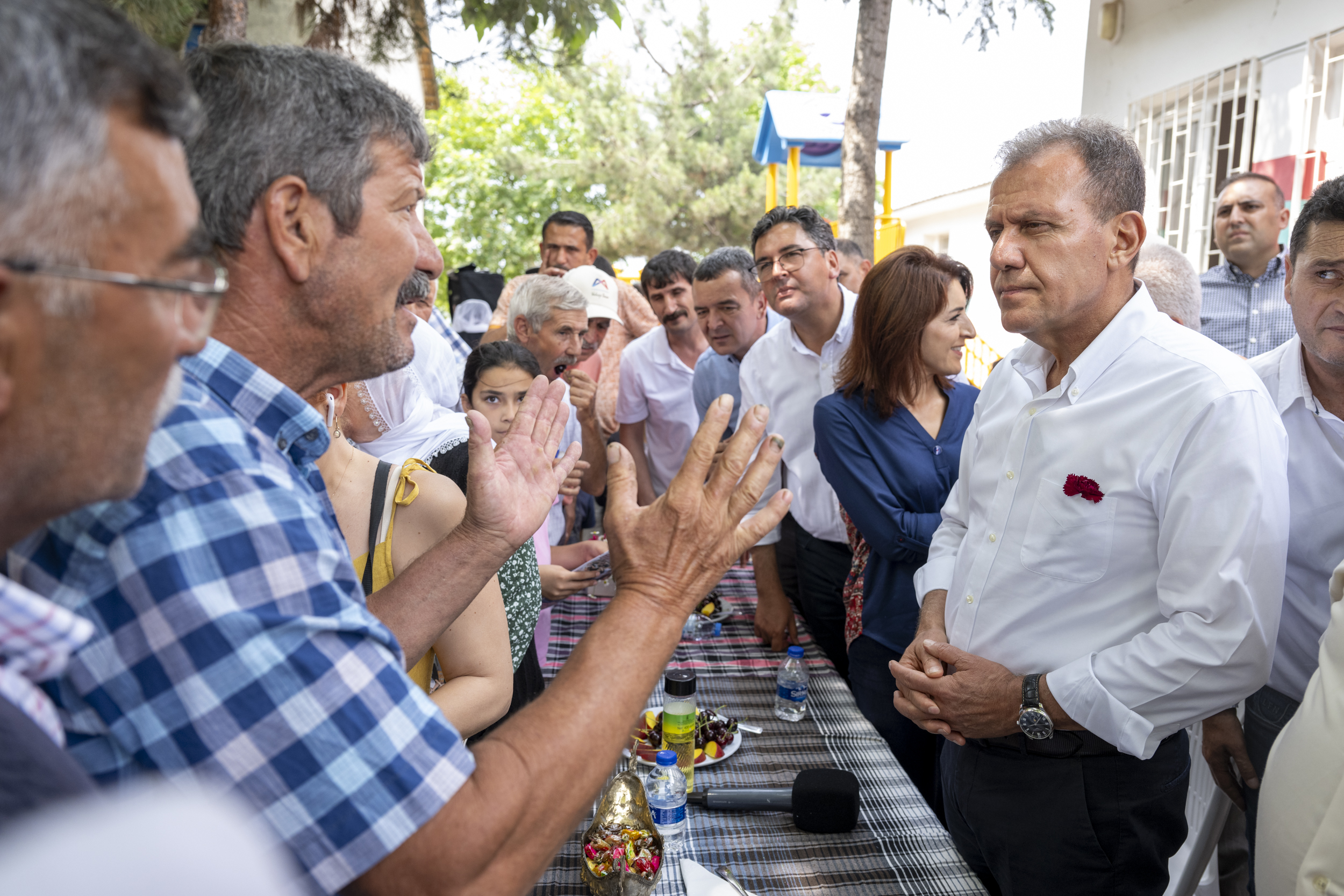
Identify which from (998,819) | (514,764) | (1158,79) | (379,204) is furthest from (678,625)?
(1158,79)

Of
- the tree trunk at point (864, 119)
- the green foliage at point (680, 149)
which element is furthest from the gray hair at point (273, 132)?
Answer: the green foliage at point (680, 149)

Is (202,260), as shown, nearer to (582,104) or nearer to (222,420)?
(222,420)

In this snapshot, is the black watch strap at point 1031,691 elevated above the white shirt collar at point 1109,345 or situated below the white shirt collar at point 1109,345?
below

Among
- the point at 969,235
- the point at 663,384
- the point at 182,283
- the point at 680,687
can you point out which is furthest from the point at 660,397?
the point at 969,235

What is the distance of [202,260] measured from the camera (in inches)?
30.1

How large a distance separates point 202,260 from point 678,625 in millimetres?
685

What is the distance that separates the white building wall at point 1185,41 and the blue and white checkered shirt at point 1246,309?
6.68ft

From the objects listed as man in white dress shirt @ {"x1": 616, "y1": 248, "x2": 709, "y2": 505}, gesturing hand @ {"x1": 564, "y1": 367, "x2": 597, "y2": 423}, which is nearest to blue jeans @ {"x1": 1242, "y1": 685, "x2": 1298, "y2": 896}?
gesturing hand @ {"x1": 564, "y1": 367, "x2": 597, "y2": 423}

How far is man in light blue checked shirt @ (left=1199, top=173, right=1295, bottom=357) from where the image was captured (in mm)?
4539

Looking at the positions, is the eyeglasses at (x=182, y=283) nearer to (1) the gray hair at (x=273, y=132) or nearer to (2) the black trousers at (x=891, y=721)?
(1) the gray hair at (x=273, y=132)

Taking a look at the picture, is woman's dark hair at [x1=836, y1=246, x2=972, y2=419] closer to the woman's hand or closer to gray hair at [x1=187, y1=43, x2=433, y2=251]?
the woman's hand

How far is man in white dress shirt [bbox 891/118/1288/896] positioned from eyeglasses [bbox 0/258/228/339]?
1645 mm

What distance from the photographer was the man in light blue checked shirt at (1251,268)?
14.9 feet

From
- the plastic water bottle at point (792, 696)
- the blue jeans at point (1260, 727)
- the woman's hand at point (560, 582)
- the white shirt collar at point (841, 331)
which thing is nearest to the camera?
the blue jeans at point (1260, 727)
